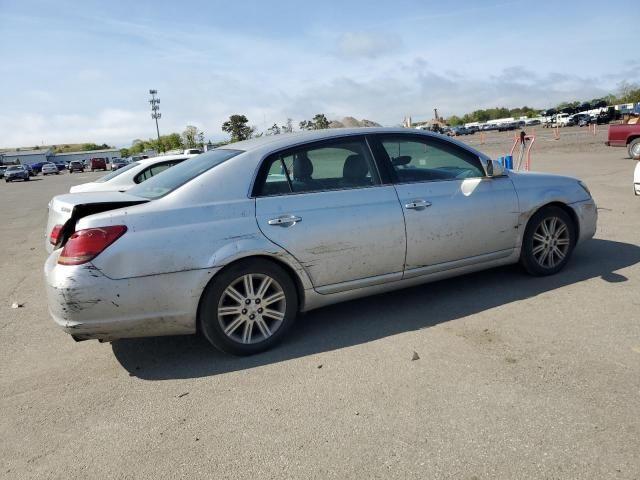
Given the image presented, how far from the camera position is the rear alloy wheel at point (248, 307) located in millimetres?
3604

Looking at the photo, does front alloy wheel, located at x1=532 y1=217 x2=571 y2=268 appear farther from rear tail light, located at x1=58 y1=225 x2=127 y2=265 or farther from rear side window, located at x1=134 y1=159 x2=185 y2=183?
rear side window, located at x1=134 y1=159 x2=185 y2=183

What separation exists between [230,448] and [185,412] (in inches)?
20.6

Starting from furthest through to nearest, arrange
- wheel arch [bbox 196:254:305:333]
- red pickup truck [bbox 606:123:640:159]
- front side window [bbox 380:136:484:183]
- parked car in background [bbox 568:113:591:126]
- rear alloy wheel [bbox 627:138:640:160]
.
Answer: parked car in background [bbox 568:113:591:126]
red pickup truck [bbox 606:123:640:159]
rear alloy wheel [bbox 627:138:640:160]
front side window [bbox 380:136:484:183]
wheel arch [bbox 196:254:305:333]

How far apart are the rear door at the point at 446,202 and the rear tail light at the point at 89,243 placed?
220cm

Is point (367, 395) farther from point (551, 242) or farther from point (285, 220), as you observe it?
point (551, 242)

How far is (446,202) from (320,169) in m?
1.14

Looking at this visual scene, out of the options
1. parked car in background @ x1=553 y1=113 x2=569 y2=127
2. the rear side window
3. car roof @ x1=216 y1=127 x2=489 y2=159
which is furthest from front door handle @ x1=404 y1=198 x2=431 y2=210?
parked car in background @ x1=553 y1=113 x2=569 y2=127

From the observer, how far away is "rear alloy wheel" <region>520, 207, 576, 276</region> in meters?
4.88

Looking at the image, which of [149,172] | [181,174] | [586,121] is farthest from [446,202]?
[586,121]

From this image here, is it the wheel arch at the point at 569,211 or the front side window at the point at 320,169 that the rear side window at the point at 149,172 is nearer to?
the front side window at the point at 320,169

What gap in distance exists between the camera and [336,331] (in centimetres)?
413

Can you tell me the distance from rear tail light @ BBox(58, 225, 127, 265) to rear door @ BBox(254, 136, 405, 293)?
0.99 metres

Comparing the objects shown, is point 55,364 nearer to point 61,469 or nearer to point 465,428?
point 61,469

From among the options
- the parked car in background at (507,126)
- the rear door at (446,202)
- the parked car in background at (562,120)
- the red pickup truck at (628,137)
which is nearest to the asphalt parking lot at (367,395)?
the rear door at (446,202)
